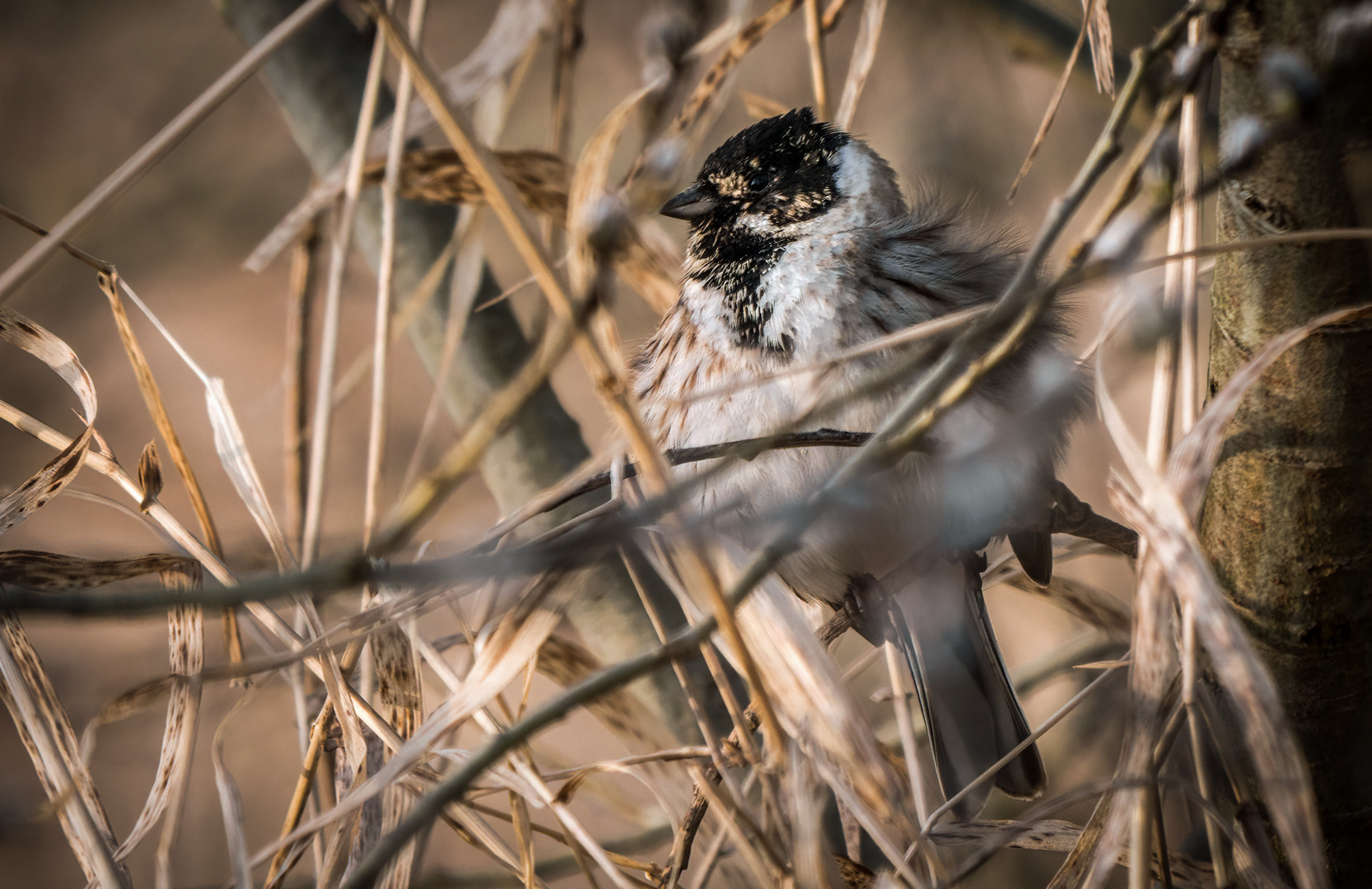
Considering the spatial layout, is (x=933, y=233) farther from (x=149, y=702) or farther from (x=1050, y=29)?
(x=149, y=702)

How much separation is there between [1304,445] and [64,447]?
117cm

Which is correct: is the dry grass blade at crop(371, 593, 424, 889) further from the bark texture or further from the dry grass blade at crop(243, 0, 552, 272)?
the bark texture

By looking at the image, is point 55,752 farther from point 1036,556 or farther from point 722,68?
point 1036,556

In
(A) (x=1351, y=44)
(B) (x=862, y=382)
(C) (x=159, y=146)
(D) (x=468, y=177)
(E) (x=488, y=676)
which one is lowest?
(E) (x=488, y=676)

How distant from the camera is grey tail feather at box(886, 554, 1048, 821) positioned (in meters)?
1.42

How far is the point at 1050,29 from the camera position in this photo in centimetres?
164

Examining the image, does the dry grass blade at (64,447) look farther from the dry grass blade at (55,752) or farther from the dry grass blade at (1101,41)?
the dry grass blade at (1101,41)

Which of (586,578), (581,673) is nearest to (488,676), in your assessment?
(586,578)

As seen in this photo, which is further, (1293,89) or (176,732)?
(176,732)

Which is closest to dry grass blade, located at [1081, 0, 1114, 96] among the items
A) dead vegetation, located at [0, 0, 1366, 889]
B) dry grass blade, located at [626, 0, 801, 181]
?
dead vegetation, located at [0, 0, 1366, 889]

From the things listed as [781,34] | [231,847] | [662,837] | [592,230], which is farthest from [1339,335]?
[781,34]

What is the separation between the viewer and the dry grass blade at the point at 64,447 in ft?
2.82

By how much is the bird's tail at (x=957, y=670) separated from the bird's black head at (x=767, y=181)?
0.61 m

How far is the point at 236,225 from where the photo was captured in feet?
11.2
